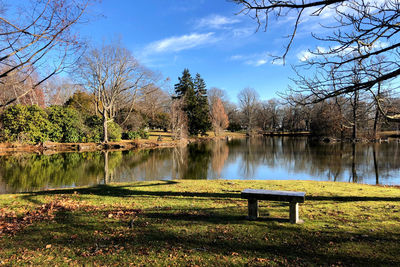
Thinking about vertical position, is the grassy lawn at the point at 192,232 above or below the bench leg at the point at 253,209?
below

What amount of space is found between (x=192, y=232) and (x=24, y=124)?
24492mm

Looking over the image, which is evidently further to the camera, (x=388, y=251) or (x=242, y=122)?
(x=242, y=122)

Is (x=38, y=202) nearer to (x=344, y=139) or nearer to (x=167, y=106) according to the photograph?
(x=344, y=139)

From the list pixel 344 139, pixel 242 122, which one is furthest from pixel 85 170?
pixel 242 122

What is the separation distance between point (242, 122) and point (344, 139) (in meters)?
39.9

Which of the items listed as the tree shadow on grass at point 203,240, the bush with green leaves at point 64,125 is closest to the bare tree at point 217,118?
the bush with green leaves at point 64,125

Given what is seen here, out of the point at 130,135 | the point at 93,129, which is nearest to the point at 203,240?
the point at 93,129

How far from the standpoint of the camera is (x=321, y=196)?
21.6ft

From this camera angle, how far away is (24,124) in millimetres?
22594

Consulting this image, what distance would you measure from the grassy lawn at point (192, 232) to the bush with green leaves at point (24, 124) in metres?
19.9

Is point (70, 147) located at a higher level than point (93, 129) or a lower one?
lower

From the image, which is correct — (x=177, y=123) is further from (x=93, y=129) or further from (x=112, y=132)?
(x=93, y=129)

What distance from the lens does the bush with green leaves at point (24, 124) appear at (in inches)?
867

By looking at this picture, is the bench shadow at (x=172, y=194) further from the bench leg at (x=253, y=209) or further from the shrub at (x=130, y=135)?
the shrub at (x=130, y=135)
